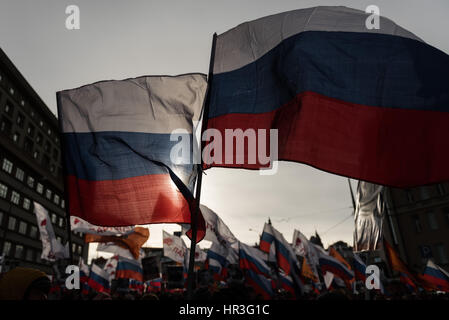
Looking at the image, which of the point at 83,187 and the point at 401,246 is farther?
the point at 401,246

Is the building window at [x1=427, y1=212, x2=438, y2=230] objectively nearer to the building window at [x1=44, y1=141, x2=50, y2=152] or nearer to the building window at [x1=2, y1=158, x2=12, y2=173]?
the building window at [x1=2, y1=158, x2=12, y2=173]

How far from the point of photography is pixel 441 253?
34875mm

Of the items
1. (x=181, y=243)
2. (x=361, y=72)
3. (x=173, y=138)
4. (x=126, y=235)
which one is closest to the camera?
(x=361, y=72)

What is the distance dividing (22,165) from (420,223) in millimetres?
55012

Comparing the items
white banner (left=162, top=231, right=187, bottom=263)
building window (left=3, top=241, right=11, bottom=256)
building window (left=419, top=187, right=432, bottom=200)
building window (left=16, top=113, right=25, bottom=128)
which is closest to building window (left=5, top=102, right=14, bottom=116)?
building window (left=16, top=113, right=25, bottom=128)

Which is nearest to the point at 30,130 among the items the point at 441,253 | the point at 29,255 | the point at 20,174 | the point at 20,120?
the point at 20,120

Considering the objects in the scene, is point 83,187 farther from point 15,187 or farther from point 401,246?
point 15,187

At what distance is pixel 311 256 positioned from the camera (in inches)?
681

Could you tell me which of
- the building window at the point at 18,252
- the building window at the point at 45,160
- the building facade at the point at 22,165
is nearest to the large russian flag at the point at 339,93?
the building facade at the point at 22,165

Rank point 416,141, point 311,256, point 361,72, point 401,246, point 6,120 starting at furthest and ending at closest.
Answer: point 6,120 < point 401,246 < point 311,256 < point 361,72 < point 416,141

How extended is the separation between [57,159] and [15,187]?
19.3m

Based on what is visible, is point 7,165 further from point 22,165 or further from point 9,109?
point 9,109

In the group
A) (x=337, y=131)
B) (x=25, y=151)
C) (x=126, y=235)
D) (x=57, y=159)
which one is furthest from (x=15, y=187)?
(x=337, y=131)
